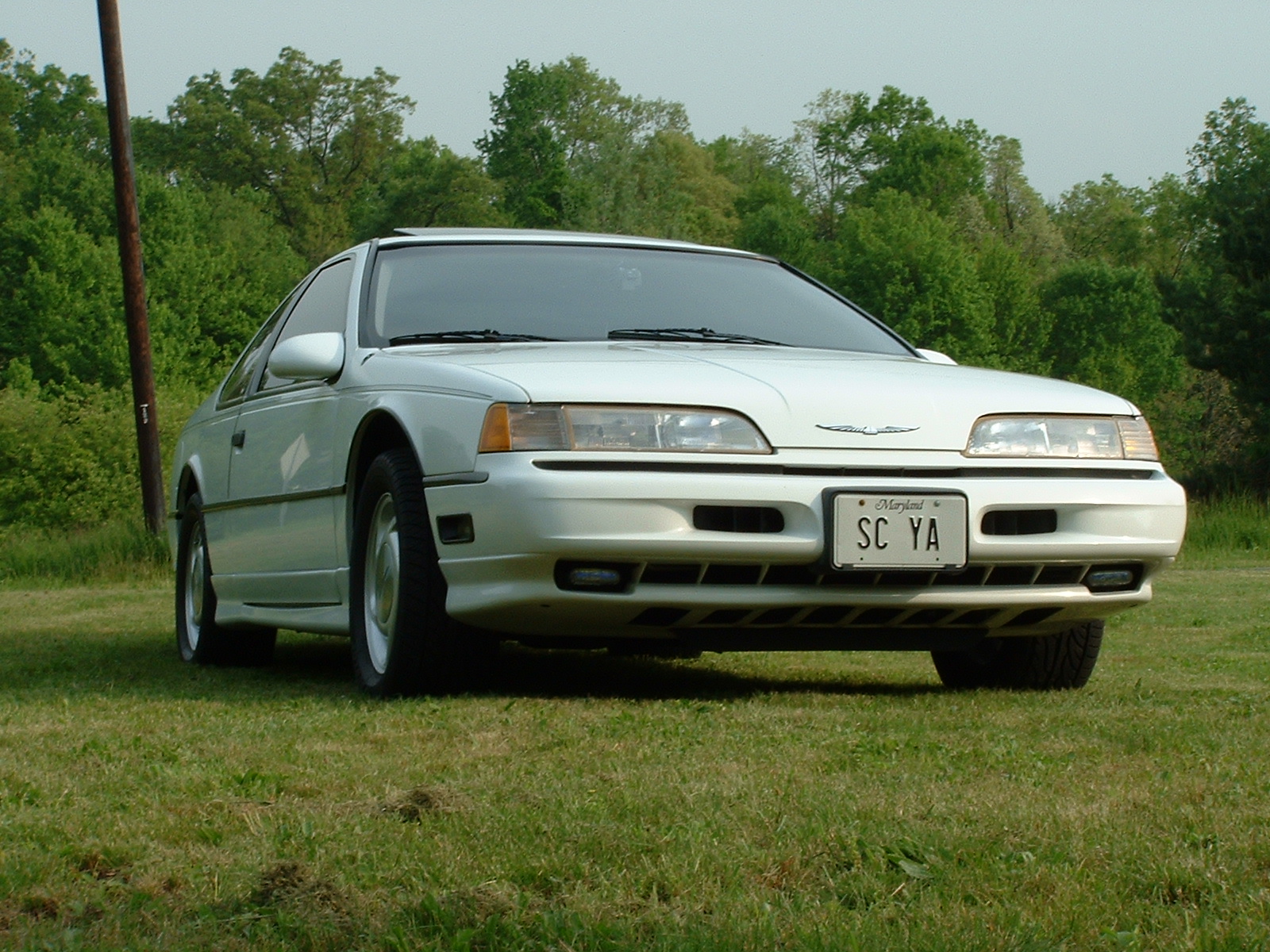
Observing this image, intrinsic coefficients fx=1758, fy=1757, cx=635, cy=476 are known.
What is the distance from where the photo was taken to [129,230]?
19172 millimetres

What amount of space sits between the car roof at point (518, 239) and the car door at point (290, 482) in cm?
25

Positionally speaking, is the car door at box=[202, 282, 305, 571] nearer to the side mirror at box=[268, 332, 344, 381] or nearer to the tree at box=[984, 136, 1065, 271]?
the side mirror at box=[268, 332, 344, 381]

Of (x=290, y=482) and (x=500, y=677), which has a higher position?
(x=290, y=482)

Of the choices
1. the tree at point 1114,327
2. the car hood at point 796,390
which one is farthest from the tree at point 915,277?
the car hood at point 796,390

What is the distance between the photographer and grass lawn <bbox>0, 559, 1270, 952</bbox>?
2.44m

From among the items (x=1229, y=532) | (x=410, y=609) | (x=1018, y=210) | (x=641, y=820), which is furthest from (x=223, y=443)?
(x=1018, y=210)

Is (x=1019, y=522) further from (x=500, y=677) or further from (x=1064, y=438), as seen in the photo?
(x=500, y=677)

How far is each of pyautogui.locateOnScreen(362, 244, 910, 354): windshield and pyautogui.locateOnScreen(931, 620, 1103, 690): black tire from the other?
1.19 meters

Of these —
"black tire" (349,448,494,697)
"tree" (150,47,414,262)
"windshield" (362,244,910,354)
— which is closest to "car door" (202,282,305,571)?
"windshield" (362,244,910,354)

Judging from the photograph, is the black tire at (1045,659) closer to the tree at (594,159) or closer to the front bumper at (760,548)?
the front bumper at (760,548)

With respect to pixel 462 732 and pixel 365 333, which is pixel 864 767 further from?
pixel 365 333

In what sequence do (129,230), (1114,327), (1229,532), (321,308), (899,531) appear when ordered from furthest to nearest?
(1114,327) < (1229,532) < (129,230) < (321,308) < (899,531)

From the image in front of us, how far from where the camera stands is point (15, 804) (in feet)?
11.4

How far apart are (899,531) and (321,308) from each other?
2765 millimetres
